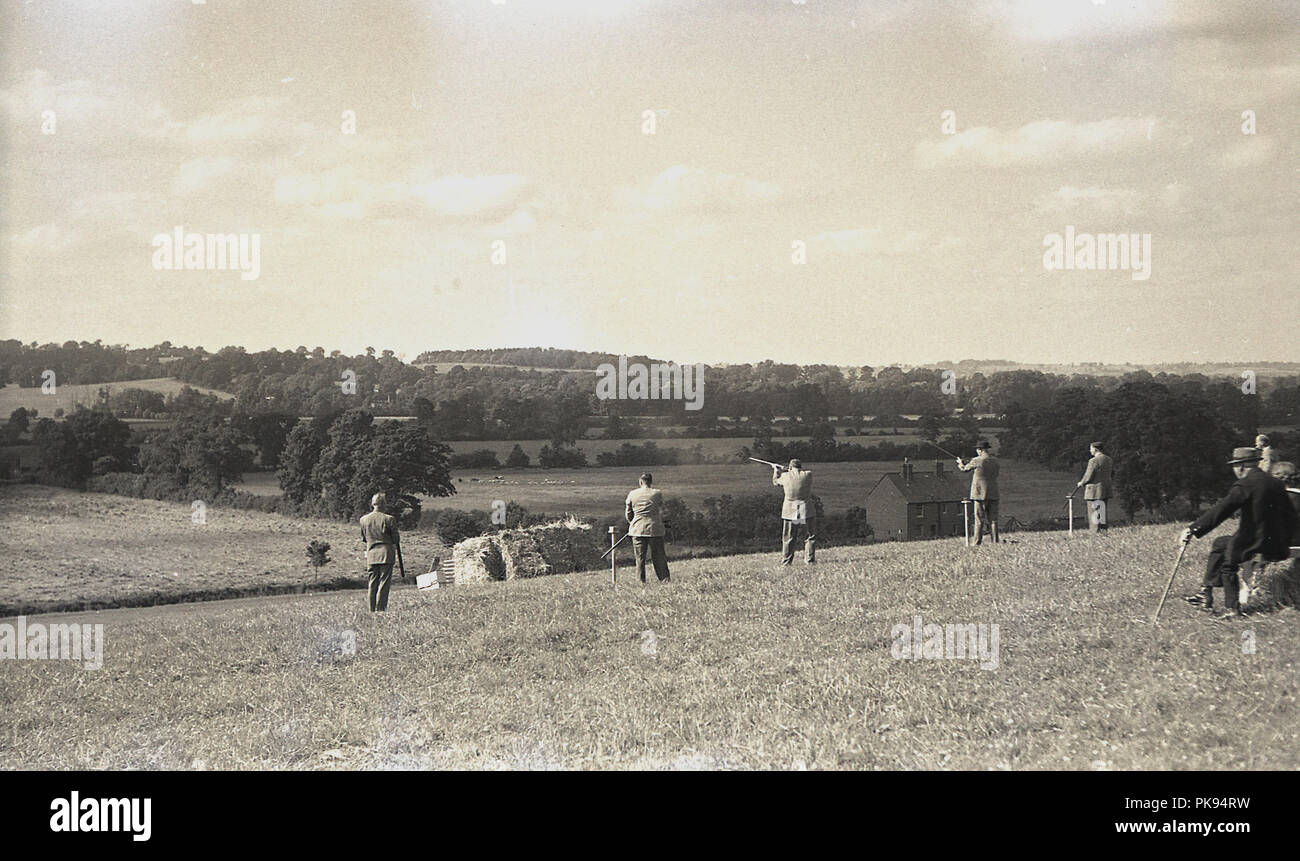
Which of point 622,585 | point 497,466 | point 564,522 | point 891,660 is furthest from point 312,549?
point 891,660

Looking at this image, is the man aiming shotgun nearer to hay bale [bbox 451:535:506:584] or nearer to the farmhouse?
hay bale [bbox 451:535:506:584]

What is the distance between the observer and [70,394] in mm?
80438

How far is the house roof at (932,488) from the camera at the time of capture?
5909 centimetres

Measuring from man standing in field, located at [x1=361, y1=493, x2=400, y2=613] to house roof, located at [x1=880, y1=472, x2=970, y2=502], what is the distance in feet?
145

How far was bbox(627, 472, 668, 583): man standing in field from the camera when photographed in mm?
19138

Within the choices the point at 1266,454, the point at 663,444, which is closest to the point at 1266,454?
the point at 1266,454

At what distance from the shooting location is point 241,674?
15305 mm

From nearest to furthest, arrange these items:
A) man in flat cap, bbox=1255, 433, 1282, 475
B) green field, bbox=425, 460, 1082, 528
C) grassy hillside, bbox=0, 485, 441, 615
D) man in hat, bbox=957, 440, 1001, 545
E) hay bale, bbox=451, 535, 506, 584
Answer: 1. man in flat cap, bbox=1255, 433, 1282, 475
2. man in hat, bbox=957, 440, 1001, 545
3. hay bale, bbox=451, 535, 506, 584
4. grassy hillside, bbox=0, 485, 441, 615
5. green field, bbox=425, 460, 1082, 528

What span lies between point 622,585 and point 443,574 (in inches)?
741

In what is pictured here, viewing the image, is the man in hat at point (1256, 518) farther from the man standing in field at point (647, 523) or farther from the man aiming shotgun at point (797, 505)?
the man standing in field at point (647, 523)

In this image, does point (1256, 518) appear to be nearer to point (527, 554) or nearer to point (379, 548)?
point (379, 548)

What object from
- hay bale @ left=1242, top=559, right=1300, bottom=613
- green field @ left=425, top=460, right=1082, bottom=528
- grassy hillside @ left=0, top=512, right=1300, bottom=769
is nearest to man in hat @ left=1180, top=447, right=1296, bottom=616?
hay bale @ left=1242, top=559, right=1300, bottom=613

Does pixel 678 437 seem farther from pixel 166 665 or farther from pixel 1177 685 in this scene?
pixel 1177 685
